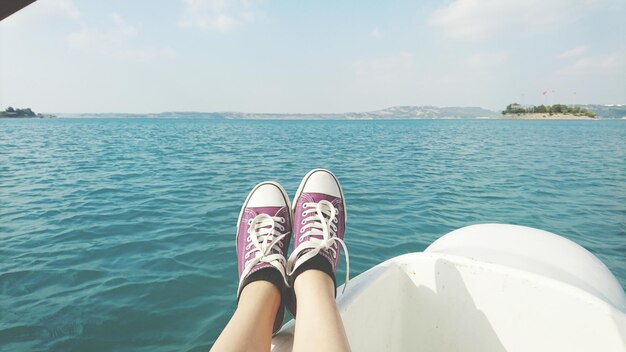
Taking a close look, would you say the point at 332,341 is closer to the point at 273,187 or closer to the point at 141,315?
the point at 273,187

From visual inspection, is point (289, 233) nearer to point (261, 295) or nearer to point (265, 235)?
point (265, 235)

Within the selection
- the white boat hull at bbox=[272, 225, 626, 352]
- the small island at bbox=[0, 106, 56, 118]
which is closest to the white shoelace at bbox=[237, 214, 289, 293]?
the white boat hull at bbox=[272, 225, 626, 352]

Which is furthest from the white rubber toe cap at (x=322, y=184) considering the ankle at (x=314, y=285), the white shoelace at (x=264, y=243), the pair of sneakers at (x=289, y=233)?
the ankle at (x=314, y=285)

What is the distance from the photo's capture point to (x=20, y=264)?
388 centimetres

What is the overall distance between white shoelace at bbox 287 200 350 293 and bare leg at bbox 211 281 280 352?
0.18 metres

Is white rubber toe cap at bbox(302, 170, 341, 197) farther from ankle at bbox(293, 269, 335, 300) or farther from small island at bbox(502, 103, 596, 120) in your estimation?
small island at bbox(502, 103, 596, 120)

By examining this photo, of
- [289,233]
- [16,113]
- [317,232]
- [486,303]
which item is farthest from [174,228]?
[16,113]

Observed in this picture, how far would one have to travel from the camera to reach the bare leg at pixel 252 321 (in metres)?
1.15

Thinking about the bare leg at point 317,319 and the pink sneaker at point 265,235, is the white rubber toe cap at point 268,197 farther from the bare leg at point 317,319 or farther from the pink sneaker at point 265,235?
the bare leg at point 317,319

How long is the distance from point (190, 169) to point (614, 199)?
11560mm

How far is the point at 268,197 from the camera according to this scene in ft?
7.76

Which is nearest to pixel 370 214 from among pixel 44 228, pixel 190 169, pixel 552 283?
pixel 552 283

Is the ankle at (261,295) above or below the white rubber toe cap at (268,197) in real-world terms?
below

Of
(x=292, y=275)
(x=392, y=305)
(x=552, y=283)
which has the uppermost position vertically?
(x=552, y=283)
